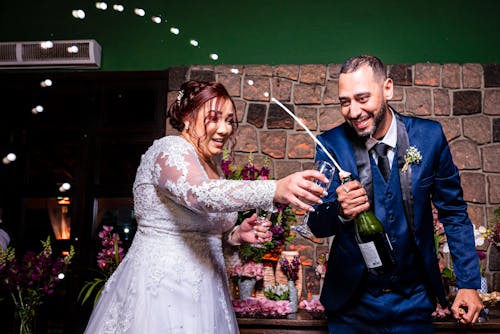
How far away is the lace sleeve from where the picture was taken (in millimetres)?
1217

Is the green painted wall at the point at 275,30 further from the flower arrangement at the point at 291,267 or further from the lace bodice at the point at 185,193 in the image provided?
the lace bodice at the point at 185,193

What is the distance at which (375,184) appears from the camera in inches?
68.7

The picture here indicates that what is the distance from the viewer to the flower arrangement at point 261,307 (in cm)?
266

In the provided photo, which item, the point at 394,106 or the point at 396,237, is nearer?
the point at 396,237

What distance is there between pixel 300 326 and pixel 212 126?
1.51 meters

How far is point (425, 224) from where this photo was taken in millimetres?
1720

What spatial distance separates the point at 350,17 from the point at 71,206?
284 centimetres

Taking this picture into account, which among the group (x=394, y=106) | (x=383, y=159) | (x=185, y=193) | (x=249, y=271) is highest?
(x=394, y=106)

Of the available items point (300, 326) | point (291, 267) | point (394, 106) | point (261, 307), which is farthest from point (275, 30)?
point (300, 326)

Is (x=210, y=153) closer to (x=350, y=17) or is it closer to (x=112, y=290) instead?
(x=112, y=290)

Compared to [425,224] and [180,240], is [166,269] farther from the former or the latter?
[425,224]

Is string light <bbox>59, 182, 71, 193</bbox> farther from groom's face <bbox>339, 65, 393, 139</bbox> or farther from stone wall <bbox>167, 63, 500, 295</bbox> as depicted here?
groom's face <bbox>339, 65, 393, 139</bbox>

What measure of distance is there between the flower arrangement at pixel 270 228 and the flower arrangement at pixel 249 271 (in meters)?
0.05

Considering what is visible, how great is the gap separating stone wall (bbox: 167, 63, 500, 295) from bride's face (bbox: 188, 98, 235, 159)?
190cm
